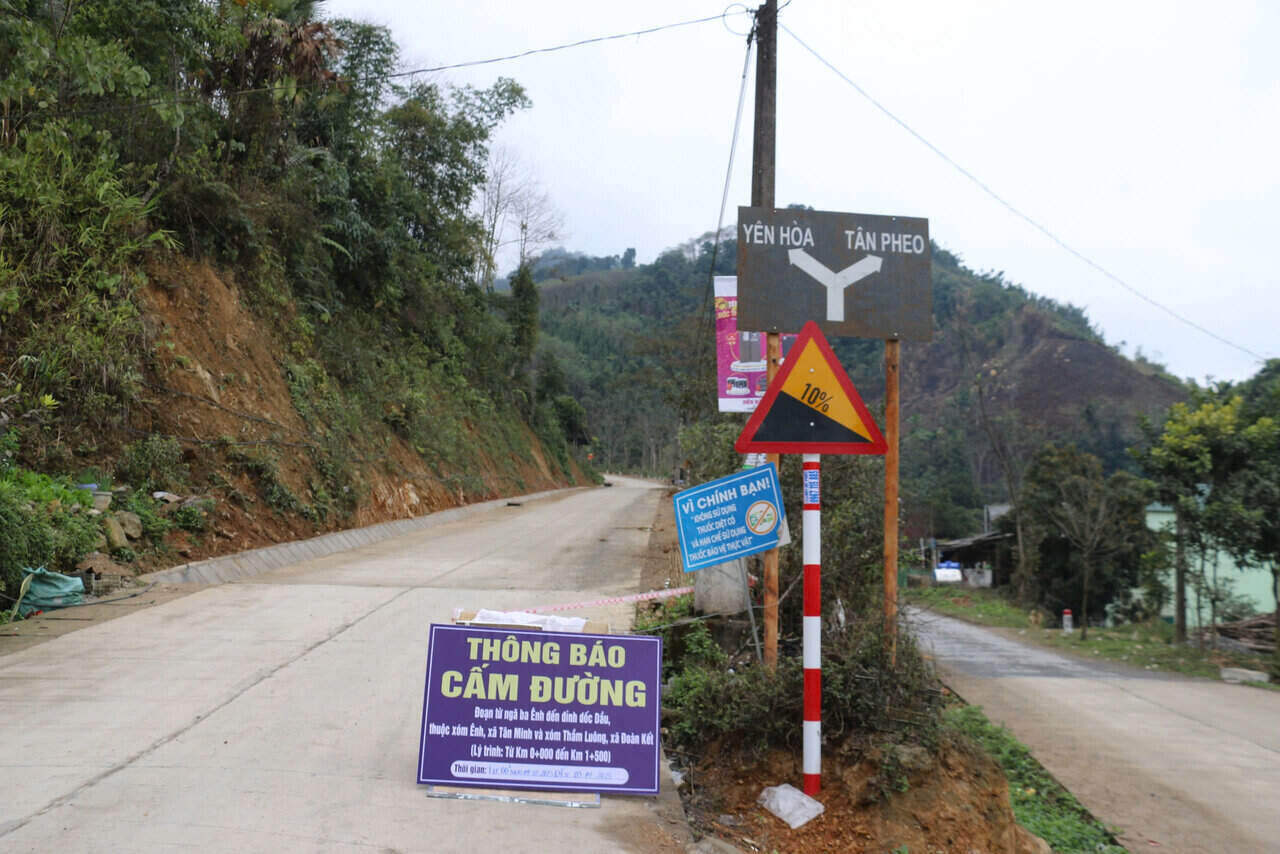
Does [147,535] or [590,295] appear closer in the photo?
[147,535]

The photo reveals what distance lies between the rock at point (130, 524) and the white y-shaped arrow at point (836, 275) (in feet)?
28.9

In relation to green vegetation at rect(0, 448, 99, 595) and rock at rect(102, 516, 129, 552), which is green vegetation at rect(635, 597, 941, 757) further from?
rock at rect(102, 516, 129, 552)

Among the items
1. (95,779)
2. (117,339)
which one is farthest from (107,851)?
(117,339)

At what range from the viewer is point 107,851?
13.1 ft

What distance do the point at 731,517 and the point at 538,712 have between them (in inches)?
64.3

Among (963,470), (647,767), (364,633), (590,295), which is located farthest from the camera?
(590,295)

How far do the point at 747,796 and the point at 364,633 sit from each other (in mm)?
4435

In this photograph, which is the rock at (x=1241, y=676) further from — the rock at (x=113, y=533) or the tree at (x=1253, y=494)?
the rock at (x=113, y=533)

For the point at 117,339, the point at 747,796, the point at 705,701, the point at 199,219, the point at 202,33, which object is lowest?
the point at 747,796

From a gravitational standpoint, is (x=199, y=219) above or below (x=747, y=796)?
above

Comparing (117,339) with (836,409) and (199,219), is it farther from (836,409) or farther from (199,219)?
(836,409)

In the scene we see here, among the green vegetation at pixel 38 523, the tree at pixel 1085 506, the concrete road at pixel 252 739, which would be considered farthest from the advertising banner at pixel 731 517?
the tree at pixel 1085 506

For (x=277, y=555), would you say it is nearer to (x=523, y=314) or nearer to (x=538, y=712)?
(x=538, y=712)

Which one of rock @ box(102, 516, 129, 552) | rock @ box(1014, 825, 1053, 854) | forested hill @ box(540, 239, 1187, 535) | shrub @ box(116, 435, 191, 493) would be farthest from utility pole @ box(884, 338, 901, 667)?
forested hill @ box(540, 239, 1187, 535)
